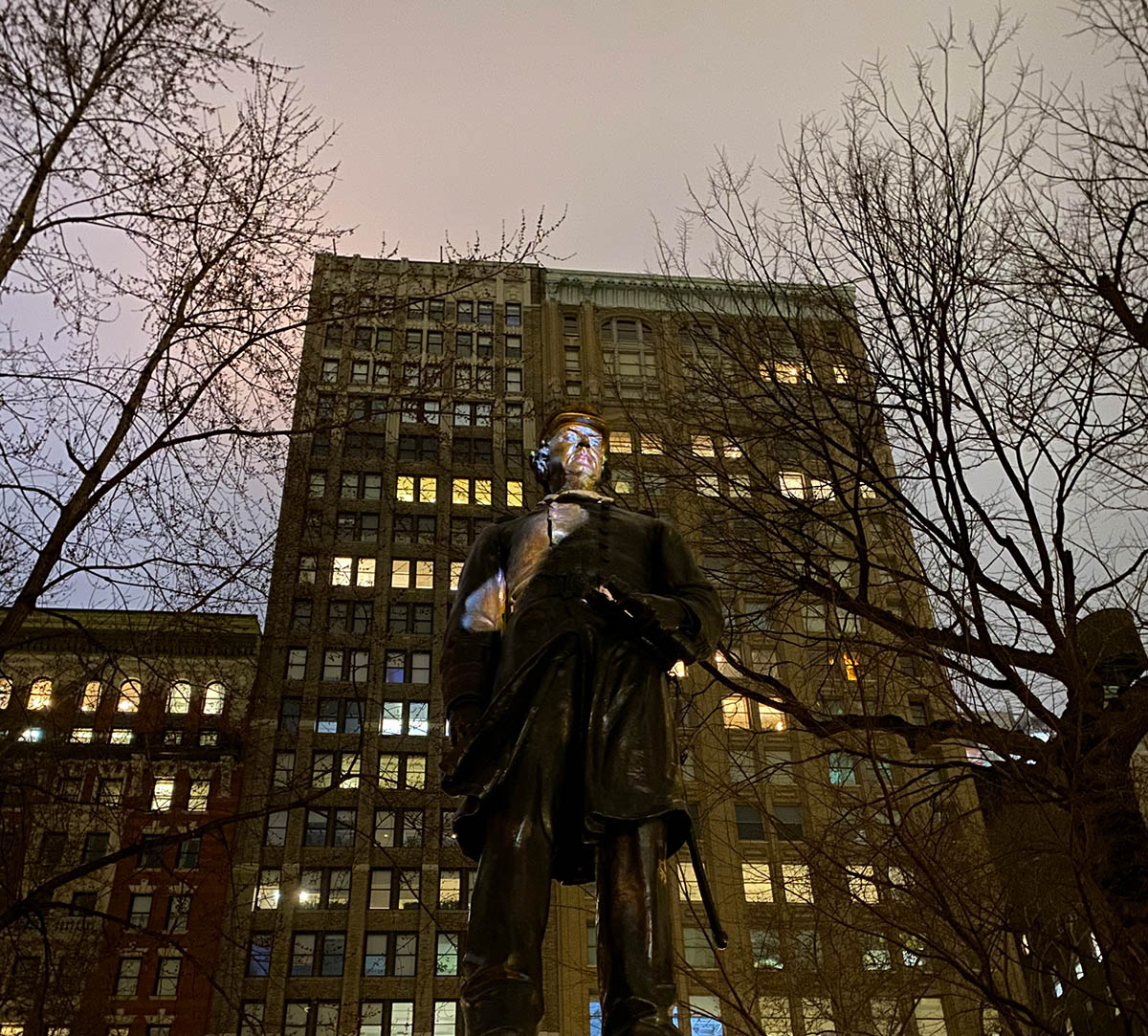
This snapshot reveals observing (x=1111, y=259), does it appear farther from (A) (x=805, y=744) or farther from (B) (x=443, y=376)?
(A) (x=805, y=744)

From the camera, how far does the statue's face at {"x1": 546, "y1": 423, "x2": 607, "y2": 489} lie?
588 centimetres

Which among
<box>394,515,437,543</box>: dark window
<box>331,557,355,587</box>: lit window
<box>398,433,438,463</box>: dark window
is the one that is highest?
<box>398,433,438,463</box>: dark window

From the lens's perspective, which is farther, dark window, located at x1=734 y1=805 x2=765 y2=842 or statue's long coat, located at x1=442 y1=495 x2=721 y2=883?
dark window, located at x1=734 y1=805 x2=765 y2=842

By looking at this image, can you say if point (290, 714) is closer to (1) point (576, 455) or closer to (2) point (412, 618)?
(2) point (412, 618)

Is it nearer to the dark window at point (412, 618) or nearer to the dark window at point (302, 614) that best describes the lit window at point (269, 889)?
the dark window at point (302, 614)

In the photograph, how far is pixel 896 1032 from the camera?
33.9 ft

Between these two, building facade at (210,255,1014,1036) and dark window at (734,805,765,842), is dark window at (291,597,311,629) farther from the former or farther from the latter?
dark window at (734,805,765,842)

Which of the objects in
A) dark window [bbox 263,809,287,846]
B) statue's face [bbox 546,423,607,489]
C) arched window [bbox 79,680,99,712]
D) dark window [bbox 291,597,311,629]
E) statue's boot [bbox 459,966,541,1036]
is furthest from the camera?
dark window [bbox 291,597,311,629]

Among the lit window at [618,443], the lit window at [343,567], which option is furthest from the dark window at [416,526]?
the lit window at [618,443]

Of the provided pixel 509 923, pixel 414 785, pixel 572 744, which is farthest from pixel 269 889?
pixel 509 923

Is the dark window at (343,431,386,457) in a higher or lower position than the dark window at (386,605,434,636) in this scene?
lower

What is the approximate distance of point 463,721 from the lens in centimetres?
480

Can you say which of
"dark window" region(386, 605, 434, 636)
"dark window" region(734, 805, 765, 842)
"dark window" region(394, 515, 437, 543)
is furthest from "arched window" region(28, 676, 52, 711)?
"dark window" region(394, 515, 437, 543)

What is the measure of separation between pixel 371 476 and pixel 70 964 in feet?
111
